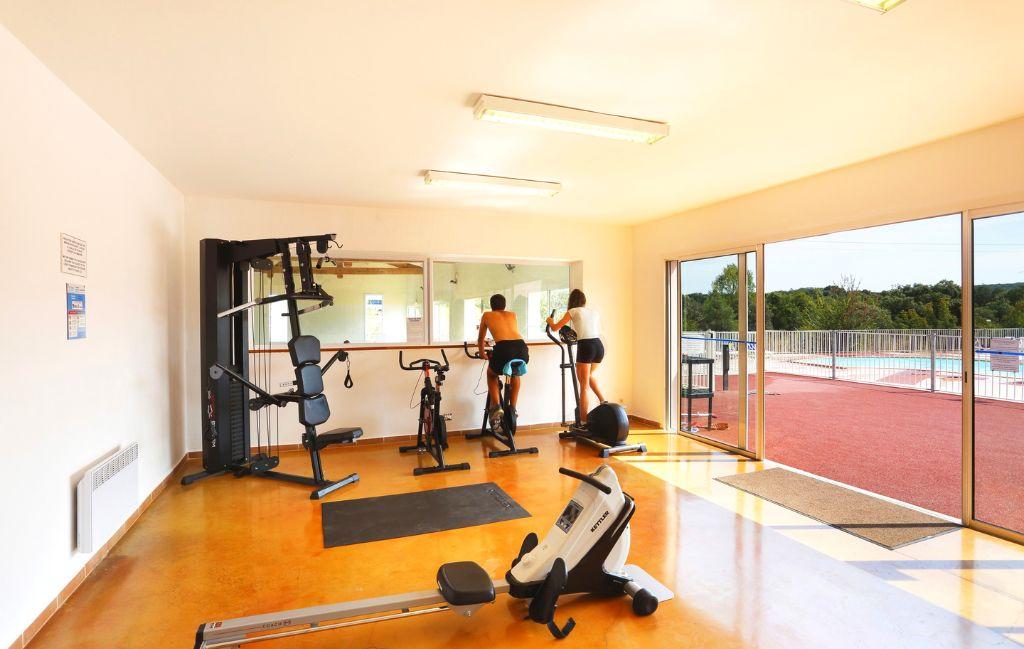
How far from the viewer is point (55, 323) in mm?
2533

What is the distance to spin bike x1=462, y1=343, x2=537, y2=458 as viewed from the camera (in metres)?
5.26

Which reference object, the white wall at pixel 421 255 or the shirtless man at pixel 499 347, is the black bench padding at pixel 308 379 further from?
the shirtless man at pixel 499 347

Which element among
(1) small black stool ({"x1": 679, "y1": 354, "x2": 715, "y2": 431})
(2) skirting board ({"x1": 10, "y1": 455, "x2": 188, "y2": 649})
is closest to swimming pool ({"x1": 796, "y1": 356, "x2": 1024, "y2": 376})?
(1) small black stool ({"x1": 679, "y1": 354, "x2": 715, "y2": 431})

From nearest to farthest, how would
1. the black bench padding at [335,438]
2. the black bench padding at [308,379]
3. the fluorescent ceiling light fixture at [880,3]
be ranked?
the fluorescent ceiling light fixture at [880,3] → the black bench padding at [308,379] → the black bench padding at [335,438]

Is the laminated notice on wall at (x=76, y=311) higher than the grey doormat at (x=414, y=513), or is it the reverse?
the laminated notice on wall at (x=76, y=311)

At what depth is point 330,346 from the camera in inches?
219

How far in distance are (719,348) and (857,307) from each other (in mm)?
1949

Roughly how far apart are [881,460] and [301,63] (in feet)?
19.2

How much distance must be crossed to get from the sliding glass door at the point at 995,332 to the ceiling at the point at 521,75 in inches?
28.2

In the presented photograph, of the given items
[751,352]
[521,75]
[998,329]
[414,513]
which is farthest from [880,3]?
[414,513]

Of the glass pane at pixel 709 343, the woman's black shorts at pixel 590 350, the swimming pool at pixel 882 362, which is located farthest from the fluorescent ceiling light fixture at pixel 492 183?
the swimming pool at pixel 882 362

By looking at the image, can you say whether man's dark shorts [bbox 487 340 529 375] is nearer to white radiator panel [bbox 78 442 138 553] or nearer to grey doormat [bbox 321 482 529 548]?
grey doormat [bbox 321 482 529 548]

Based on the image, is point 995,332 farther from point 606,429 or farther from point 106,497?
point 106,497

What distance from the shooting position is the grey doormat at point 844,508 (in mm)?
3289
